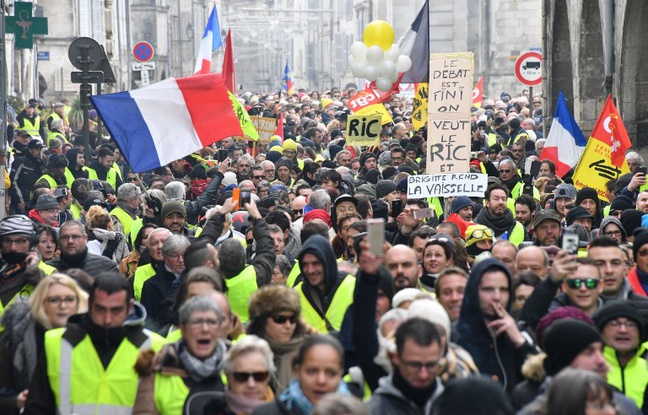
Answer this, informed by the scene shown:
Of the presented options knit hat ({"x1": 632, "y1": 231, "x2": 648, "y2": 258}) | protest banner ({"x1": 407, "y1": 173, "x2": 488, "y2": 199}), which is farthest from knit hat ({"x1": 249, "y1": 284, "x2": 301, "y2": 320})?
protest banner ({"x1": 407, "y1": 173, "x2": 488, "y2": 199})

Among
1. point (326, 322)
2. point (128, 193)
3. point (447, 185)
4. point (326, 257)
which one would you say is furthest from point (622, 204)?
point (326, 322)

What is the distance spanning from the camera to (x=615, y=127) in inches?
629

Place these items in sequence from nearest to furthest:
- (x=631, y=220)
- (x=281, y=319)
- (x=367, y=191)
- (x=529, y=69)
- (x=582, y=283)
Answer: (x=281, y=319) → (x=582, y=283) → (x=631, y=220) → (x=367, y=191) → (x=529, y=69)

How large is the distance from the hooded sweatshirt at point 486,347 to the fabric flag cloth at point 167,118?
6.55 meters

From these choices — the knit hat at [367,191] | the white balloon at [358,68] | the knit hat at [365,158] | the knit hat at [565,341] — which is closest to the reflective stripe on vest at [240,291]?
the knit hat at [565,341]

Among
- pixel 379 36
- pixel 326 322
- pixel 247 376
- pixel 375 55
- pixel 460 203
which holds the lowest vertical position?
pixel 326 322

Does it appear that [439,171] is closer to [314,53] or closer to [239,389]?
[239,389]

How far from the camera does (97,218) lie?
42.2 feet

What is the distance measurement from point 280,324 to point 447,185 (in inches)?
256

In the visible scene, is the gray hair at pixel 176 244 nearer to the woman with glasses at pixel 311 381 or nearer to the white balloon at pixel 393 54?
the woman with glasses at pixel 311 381

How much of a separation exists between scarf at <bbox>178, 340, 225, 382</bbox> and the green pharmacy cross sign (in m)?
14.2

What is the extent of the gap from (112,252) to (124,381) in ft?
19.6

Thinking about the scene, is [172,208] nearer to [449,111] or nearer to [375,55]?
[449,111]

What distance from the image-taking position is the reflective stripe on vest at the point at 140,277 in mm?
10383
